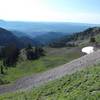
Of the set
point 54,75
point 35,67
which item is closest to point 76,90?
point 54,75

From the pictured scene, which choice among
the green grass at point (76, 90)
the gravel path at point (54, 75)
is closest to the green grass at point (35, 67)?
the gravel path at point (54, 75)

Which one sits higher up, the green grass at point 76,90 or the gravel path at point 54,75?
the green grass at point 76,90

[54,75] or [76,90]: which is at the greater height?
[76,90]

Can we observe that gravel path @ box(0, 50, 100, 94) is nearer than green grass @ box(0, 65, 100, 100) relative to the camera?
No

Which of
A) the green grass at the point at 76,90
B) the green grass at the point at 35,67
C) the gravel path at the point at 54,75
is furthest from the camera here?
the green grass at the point at 35,67

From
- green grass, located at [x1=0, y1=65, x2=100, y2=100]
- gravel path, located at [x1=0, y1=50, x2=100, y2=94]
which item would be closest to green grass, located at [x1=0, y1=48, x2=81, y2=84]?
gravel path, located at [x1=0, y1=50, x2=100, y2=94]

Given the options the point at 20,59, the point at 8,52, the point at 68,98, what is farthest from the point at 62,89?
the point at 8,52

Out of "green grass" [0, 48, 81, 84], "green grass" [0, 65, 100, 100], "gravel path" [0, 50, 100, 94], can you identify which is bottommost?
"green grass" [0, 48, 81, 84]

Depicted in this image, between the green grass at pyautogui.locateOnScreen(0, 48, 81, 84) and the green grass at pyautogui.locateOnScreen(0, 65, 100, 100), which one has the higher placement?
the green grass at pyautogui.locateOnScreen(0, 65, 100, 100)

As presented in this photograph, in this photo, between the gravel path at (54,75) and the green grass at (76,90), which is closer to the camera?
the green grass at (76,90)

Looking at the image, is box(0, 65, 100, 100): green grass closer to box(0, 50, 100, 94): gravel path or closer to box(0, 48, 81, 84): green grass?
box(0, 50, 100, 94): gravel path

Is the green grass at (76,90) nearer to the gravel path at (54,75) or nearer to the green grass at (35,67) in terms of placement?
the gravel path at (54,75)

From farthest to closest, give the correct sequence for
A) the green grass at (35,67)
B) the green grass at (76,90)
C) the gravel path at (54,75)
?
the green grass at (35,67) < the gravel path at (54,75) < the green grass at (76,90)

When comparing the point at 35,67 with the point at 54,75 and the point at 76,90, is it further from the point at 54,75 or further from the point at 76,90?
the point at 76,90
